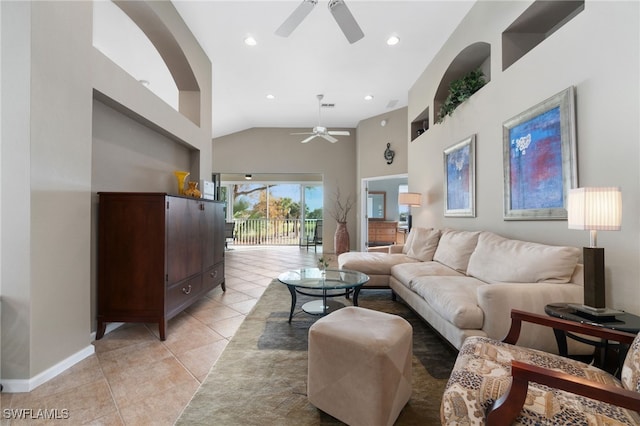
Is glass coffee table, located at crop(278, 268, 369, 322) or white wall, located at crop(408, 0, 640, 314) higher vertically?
white wall, located at crop(408, 0, 640, 314)

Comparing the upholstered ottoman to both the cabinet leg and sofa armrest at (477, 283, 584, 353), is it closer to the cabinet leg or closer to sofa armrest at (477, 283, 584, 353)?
sofa armrest at (477, 283, 584, 353)

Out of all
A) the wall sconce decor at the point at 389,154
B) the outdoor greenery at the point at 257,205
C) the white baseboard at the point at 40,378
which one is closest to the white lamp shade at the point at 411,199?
the wall sconce decor at the point at 389,154

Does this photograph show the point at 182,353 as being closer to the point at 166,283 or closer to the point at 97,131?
the point at 166,283

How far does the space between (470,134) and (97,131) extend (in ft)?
12.9

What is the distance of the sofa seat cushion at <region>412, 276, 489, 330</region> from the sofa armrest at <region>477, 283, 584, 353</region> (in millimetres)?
81

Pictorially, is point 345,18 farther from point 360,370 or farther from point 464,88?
point 360,370

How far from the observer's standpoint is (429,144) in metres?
4.56

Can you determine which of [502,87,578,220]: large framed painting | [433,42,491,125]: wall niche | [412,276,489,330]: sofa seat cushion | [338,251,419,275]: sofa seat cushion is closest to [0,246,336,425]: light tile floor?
[338,251,419,275]: sofa seat cushion

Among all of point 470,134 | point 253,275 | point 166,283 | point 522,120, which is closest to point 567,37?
point 522,120

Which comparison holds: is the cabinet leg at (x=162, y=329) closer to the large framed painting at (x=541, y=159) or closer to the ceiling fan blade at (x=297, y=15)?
the ceiling fan blade at (x=297, y=15)

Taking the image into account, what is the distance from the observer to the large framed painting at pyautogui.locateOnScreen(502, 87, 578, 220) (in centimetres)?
204

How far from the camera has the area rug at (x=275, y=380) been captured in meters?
1.46

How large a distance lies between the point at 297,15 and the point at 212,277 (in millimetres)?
2958

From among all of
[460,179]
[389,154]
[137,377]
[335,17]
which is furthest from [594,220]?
[389,154]
